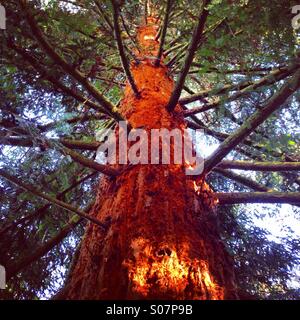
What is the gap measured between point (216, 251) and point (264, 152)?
1921mm

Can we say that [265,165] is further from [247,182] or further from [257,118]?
[257,118]

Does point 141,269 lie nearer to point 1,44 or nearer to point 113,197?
point 113,197

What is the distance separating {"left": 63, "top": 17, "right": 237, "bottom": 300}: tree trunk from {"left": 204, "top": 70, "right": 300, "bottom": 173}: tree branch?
32 centimetres

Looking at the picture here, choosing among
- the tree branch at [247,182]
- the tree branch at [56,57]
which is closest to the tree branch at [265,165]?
the tree branch at [247,182]

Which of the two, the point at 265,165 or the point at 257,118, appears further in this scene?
the point at 265,165

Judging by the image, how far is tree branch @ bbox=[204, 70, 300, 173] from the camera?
253 cm

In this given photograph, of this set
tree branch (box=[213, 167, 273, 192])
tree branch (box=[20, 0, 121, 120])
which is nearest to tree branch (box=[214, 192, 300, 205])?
tree branch (box=[213, 167, 273, 192])

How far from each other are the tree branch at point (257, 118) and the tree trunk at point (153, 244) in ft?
1.06

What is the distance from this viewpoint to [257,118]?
2812mm

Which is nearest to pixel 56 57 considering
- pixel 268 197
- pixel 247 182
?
pixel 268 197

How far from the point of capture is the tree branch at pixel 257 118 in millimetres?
2533

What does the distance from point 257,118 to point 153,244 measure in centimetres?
119

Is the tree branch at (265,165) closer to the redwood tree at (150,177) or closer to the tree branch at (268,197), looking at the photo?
the redwood tree at (150,177)
